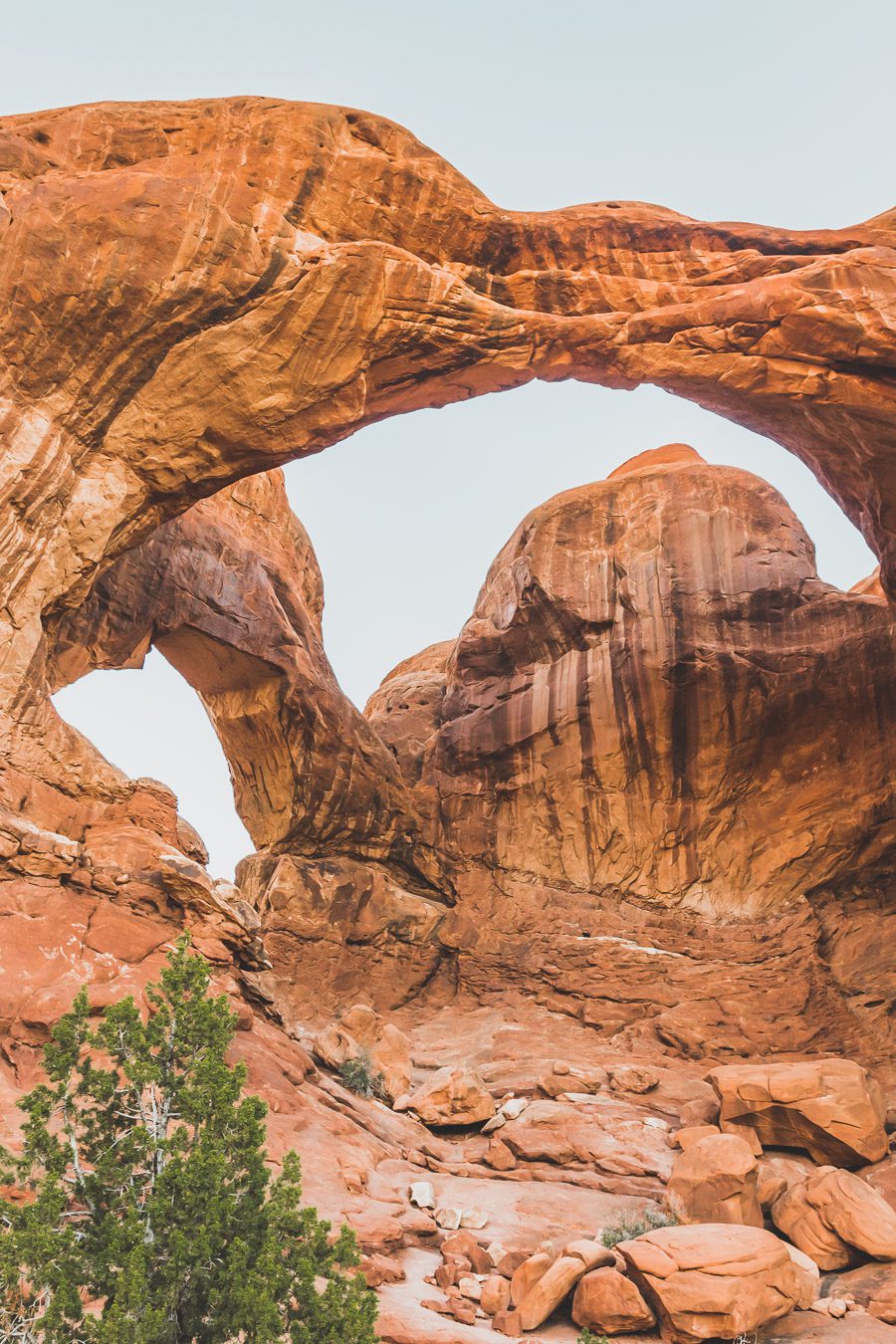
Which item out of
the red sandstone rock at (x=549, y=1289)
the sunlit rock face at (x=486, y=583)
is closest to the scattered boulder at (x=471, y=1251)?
the red sandstone rock at (x=549, y=1289)

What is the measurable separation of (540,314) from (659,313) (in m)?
1.81

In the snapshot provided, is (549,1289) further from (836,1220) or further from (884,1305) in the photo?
(836,1220)

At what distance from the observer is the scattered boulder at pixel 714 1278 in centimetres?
795

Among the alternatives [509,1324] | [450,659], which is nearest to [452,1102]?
[509,1324]

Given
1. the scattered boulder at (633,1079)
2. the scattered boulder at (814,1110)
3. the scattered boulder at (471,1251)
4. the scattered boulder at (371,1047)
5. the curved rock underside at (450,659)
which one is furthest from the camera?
the scattered boulder at (633,1079)

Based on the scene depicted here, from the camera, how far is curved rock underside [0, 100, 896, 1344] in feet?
41.4

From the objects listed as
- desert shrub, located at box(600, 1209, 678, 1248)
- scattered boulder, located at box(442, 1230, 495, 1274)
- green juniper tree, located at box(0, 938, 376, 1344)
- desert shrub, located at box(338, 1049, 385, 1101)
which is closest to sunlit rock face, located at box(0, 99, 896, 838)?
desert shrub, located at box(338, 1049, 385, 1101)

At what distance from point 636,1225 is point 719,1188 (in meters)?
0.88

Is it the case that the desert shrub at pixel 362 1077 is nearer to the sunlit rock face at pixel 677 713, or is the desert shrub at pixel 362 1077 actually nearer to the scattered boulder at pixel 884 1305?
the scattered boulder at pixel 884 1305

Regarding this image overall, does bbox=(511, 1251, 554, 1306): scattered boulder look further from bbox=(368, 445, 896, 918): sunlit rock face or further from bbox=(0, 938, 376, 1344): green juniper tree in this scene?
bbox=(368, 445, 896, 918): sunlit rock face

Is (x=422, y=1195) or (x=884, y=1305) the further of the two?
(x=422, y=1195)

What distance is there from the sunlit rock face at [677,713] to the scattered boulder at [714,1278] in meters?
13.5

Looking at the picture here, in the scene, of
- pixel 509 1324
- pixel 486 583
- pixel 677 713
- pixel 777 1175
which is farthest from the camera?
pixel 486 583

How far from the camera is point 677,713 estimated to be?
72.6 feet
